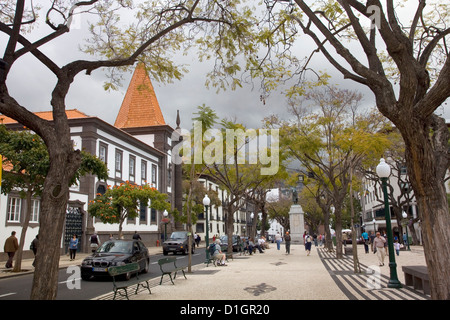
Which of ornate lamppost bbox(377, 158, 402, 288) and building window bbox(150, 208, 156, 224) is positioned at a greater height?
building window bbox(150, 208, 156, 224)

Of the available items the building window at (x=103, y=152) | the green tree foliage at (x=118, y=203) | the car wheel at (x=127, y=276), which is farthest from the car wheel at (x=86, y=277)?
the building window at (x=103, y=152)

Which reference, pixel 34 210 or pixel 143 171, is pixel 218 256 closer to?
pixel 34 210

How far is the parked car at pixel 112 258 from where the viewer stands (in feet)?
43.7

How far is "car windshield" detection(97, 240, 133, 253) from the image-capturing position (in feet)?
46.9

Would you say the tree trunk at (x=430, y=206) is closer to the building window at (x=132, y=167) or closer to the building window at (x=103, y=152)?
the building window at (x=103, y=152)

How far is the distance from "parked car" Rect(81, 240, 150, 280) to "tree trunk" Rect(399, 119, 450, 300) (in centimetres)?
1004

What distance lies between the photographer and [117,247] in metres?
14.4

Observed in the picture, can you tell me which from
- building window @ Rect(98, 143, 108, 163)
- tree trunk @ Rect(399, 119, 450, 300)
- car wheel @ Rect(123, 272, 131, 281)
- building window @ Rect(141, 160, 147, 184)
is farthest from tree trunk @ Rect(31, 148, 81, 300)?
building window @ Rect(141, 160, 147, 184)

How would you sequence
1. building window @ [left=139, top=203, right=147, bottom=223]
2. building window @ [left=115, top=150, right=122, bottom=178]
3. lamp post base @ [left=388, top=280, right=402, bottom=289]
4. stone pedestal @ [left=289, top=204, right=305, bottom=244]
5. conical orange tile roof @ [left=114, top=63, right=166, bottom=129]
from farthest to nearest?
conical orange tile roof @ [left=114, top=63, right=166, bottom=129]
stone pedestal @ [left=289, top=204, right=305, bottom=244]
building window @ [left=139, top=203, right=147, bottom=223]
building window @ [left=115, top=150, right=122, bottom=178]
lamp post base @ [left=388, top=280, right=402, bottom=289]

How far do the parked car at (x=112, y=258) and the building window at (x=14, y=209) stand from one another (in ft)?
38.8

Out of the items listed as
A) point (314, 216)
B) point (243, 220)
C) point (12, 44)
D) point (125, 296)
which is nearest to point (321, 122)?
point (125, 296)

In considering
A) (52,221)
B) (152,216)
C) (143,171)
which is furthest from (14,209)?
(152,216)

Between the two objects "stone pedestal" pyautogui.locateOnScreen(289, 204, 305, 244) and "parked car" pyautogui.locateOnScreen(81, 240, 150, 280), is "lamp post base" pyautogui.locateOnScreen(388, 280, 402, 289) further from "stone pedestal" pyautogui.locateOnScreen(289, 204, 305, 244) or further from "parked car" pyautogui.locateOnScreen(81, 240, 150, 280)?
"stone pedestal" pyautogui.locateOnScreen(289, 204, 305, 244)

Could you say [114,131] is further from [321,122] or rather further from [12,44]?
[12,44]
